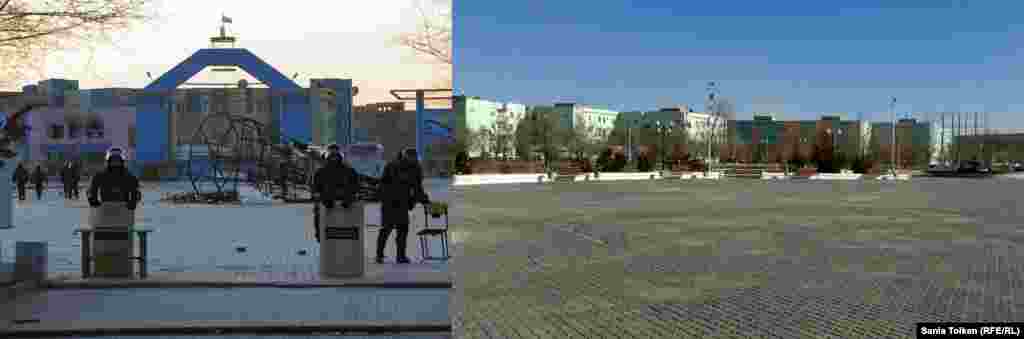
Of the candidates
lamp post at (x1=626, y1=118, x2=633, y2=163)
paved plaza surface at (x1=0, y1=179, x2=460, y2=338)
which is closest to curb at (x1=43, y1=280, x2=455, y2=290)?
paved plaza surface at (x1=0, y1=179, x2=460, y2=338)

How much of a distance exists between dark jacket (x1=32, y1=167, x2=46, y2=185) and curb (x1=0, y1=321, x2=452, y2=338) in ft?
1.95

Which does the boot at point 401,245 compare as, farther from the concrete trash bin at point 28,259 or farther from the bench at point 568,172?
the bench at point 568,172

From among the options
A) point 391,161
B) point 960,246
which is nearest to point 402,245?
point 391,161

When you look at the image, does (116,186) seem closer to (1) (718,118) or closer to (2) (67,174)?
(2) (67,174)

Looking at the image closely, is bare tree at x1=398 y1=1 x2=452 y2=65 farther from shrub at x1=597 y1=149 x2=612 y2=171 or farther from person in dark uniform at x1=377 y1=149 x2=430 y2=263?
shrub at x1=597 y1=149 x2=612 y2=171

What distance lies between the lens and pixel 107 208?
180 inches

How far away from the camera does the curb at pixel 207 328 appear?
368 cm

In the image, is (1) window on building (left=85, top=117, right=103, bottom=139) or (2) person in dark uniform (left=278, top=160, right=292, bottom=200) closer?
(1) window on building (left=85, top=117, right=103, bottom=139)

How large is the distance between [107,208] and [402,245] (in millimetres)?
2053

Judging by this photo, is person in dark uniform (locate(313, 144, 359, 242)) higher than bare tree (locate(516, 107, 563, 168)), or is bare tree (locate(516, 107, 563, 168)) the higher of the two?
bare tree (locate(516, 107, 563, 168))

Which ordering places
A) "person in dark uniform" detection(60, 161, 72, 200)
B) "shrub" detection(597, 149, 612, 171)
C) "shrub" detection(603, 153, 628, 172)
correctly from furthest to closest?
"shrub" detection(603, 153, 628, 172) → "shrub" detection(597, 149, 612, 171) → "person in dark uniform" detection(60, 161, 72, 200)

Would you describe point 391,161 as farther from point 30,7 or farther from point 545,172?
point 545,172

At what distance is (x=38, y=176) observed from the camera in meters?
3.96

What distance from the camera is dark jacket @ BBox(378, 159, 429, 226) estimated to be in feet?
13.5
